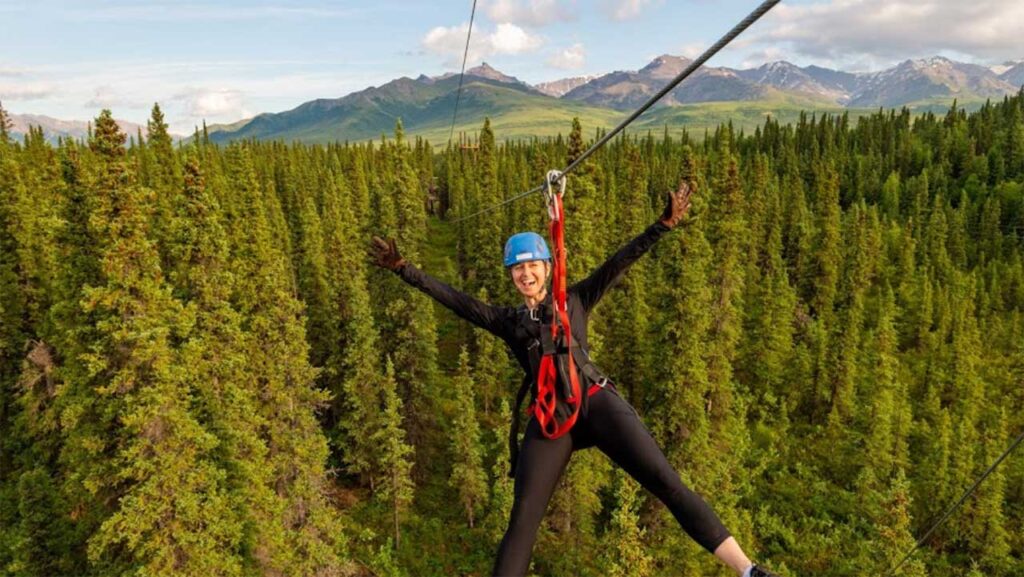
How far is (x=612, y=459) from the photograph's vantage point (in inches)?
201

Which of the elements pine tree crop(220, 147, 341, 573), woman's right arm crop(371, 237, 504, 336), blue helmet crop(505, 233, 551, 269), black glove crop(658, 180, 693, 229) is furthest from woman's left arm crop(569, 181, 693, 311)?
pine tree crop(220, 147, 341, 573)

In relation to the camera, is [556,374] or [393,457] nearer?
A: [556,374]

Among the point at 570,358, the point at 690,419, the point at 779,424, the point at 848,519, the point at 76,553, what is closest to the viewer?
the point at 570,358

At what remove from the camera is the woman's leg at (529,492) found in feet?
16.3

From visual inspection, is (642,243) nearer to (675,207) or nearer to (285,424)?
(675,207)

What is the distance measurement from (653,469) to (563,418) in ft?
2.88

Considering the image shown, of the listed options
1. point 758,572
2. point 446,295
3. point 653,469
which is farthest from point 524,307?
point 758,572

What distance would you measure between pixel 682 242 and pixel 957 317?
→ 49336 mm

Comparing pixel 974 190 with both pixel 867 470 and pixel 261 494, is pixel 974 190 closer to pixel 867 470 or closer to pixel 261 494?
pixel 867 470

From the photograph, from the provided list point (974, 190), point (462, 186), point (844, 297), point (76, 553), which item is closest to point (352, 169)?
point (462, 186)

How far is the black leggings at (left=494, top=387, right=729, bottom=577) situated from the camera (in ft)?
15.9

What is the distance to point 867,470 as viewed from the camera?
129 feet

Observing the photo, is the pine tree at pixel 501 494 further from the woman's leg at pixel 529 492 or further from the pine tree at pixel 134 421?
the woman's leg at pixel 529 492

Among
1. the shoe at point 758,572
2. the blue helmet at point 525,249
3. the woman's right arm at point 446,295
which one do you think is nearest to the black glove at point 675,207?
the blue helmet at point 525,249
